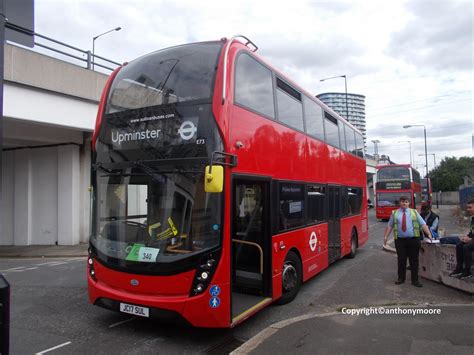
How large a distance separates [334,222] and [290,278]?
3.22 meters

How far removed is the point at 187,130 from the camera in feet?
16.5

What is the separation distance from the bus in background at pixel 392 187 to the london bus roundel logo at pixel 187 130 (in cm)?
2483

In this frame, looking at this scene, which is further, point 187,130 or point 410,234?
point 410,234

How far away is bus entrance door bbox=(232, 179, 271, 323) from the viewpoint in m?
6.04

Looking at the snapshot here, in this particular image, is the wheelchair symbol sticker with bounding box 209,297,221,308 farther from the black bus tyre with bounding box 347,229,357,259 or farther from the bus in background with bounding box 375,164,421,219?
the bus in background with bounding box 375,164,421,219

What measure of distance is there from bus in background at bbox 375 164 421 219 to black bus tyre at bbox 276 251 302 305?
72.5 ft

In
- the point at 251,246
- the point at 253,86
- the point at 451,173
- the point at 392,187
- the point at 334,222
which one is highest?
the point at 451,173

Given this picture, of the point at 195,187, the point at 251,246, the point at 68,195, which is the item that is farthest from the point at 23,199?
the point at 195,187

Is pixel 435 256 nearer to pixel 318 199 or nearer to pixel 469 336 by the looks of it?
pixel 318 199

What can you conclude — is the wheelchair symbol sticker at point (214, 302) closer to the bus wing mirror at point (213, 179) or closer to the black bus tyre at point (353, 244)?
the bus wing mirror at point (213, 179)

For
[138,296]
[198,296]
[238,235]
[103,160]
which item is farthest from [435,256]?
[103,160]

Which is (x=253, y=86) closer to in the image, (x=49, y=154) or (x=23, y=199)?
(x=49, y=154)

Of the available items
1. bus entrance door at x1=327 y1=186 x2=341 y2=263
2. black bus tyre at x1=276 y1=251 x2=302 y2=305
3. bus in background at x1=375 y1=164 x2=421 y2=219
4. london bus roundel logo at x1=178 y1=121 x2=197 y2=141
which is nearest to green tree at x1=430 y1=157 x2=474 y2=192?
bus in background at x1=375 y1=164 x2=421 y2=219

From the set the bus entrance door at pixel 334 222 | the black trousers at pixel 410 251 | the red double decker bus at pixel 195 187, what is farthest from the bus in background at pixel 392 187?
the red double decker bus at pixel 195 187
